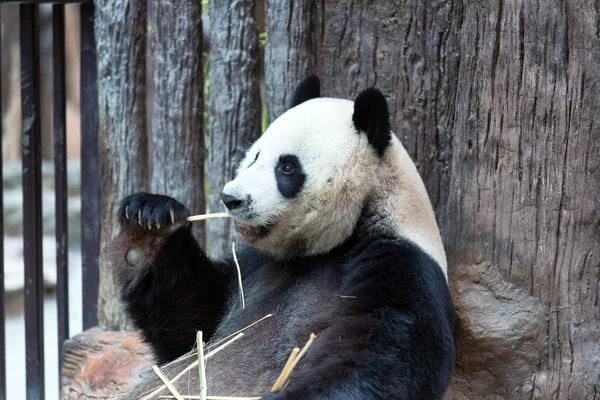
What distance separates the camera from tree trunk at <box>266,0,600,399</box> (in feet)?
10.5

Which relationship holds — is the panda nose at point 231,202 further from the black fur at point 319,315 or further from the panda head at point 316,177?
the black fur at point 319,315

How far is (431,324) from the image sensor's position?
285 centimetres

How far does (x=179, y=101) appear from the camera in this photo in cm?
436

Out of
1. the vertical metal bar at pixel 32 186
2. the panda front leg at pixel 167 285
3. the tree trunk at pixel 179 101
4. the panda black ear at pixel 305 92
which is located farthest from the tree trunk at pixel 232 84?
the vertical metal bar at pixel 32 186

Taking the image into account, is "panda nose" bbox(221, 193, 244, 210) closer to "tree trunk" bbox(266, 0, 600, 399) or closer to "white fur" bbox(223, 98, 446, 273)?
"white fur" bbox(223, 98, 446, 273)

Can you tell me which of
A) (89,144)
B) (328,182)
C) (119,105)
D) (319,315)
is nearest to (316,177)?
(328,182)

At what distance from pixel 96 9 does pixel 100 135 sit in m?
→ 0.77

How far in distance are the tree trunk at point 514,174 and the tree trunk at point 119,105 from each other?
1.58m

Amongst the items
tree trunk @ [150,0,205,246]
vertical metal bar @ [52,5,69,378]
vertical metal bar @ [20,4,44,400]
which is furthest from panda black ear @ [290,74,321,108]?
→ vertical metal bar @ [20,4,44,400]

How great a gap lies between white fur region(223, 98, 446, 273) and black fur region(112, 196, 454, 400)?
0.10 metres

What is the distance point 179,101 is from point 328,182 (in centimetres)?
157

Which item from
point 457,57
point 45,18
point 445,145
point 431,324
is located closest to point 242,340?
point 431,324

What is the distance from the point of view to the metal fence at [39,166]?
182 inches

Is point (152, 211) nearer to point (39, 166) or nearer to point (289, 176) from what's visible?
point (289, 176)
